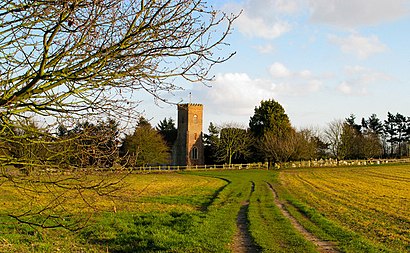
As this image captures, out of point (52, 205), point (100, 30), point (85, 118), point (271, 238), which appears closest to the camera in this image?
point (100, 30)

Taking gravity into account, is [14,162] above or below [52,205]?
above

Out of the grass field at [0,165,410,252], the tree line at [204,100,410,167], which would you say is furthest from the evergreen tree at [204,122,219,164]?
the grass field at [0,165,410,252]

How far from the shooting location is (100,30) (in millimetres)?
5023

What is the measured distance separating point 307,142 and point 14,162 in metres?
81.8

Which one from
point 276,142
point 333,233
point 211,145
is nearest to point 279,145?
point 276,142

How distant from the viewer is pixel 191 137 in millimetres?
83438

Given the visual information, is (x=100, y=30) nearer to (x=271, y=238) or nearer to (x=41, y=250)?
(x=41, y=250)

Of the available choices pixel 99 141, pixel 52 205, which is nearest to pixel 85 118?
pixel 99 141

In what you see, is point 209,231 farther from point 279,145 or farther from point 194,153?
point 194,153

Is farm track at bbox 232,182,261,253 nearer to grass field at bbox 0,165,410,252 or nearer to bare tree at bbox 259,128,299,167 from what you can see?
grass field at bbox 0,165,410,252

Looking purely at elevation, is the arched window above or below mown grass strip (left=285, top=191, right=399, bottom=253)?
above

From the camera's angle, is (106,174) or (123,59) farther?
(106,174)

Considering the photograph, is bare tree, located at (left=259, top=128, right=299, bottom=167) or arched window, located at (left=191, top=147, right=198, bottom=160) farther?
arched window, located at (left=191, top=147, right=198, bottom=160)

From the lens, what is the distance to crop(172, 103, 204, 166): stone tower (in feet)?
272
